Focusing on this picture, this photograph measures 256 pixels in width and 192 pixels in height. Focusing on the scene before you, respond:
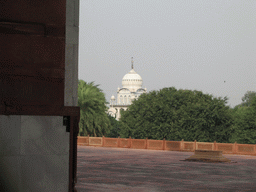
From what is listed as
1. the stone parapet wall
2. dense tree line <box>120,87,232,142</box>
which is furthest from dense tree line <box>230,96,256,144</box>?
the stone parapet wall

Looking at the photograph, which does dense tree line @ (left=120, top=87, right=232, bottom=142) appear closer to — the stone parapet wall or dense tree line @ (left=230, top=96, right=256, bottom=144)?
dense tree line @ (left=230, top=96, right=256, bottom=144)

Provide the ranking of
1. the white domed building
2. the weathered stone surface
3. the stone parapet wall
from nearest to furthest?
the weathered stone surface < the stone parapet wall < the white domed building

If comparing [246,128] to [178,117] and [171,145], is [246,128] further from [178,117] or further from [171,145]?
[171,145]

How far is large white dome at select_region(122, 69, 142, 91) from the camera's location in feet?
589

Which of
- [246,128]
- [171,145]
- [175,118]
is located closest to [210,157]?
[171,145]

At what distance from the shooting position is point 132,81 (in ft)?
589

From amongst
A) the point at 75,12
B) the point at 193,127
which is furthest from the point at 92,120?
the point at 75,12

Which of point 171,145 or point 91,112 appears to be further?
point 91,112

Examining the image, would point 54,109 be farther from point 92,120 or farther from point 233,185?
point 92,120

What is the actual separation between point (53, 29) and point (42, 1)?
0.78 metres

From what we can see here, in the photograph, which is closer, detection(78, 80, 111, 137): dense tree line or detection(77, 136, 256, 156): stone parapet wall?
detection(77, 136, 256, 156): stone parapet wall

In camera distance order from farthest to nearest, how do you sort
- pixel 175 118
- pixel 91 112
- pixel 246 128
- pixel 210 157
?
pixel 91 112 < pixel 175 118 < pixel 246 128 < pixel 210 157

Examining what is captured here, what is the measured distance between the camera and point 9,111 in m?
11.2

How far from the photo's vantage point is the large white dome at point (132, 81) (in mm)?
179375
